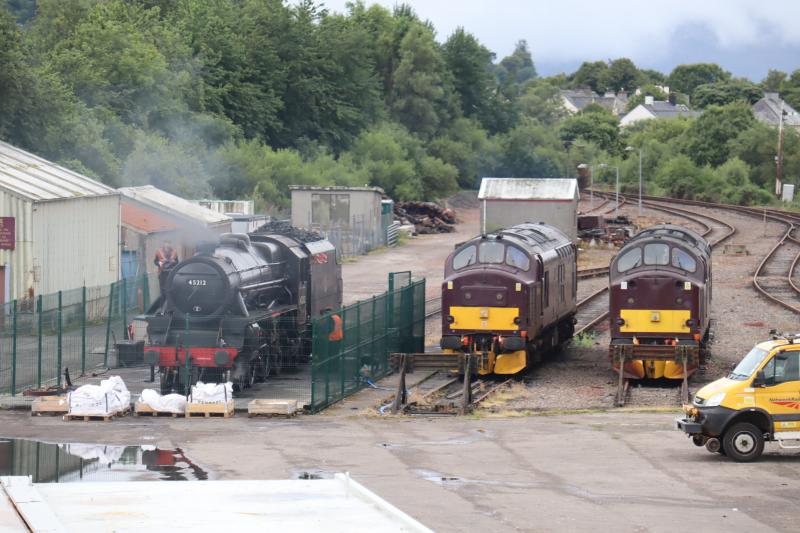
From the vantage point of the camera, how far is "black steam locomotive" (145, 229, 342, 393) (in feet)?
77.3

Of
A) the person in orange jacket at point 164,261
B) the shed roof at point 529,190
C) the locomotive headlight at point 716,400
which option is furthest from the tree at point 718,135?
the locomotive headlight at point 716,400

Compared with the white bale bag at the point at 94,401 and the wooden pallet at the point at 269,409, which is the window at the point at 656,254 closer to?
the wooden pallet at the point at 269,409

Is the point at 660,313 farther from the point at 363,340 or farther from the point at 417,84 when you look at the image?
the point at 417,84

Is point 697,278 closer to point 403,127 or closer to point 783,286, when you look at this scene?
point 783,286

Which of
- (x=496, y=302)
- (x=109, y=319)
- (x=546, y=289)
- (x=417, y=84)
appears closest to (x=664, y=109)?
(x=417, y=84)

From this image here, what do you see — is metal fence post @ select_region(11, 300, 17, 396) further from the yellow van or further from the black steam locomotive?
the yellow van

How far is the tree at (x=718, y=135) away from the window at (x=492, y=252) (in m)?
82.2

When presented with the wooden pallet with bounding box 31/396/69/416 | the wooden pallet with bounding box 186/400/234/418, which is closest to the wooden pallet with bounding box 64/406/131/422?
the wooden pallet with bounding box 31/396/69/416

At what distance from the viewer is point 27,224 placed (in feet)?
106

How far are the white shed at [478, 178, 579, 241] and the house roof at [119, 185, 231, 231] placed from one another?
50.7 ft

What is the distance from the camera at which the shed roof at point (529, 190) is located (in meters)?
53.5

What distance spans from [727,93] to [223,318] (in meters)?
151

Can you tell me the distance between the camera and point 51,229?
110 feet

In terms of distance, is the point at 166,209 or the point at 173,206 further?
the point at 173,206
